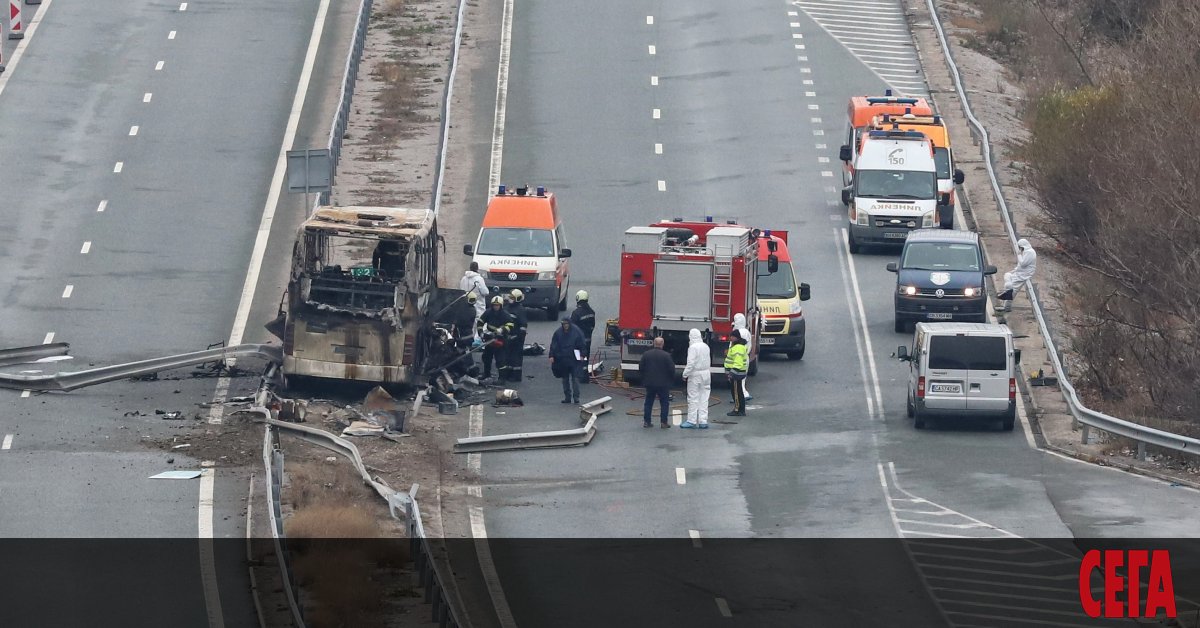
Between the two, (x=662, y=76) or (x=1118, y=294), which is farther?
(x=662, y=76)

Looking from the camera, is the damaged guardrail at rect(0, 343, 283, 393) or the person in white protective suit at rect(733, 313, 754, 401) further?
the person in white protective suit at rect(733, 313, 754, 401)

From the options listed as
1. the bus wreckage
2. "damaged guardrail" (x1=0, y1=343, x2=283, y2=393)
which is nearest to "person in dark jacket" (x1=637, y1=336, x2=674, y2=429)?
the bus wreckage

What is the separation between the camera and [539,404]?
103ft

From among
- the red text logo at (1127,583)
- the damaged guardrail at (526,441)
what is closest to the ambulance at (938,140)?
the damaged guardrail at (526,441)

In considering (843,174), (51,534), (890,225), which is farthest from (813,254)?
(51,534)

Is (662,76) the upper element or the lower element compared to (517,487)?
upper

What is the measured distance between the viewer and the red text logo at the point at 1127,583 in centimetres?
2014

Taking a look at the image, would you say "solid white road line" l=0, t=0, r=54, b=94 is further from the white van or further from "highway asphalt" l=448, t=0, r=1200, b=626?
the white van

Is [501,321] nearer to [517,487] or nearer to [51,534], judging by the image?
[517,487]

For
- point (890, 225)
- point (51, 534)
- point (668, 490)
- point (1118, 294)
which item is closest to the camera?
point (51, 534)

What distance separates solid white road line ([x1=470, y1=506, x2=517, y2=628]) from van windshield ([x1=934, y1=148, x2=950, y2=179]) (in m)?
21.4

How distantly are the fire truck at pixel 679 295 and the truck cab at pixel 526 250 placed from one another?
4444 mm

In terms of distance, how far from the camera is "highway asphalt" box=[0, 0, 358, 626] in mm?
21859

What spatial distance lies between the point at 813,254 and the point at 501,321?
11.9 metres
